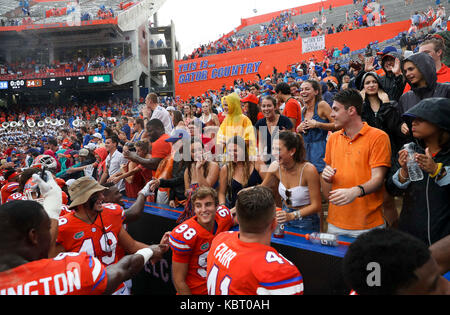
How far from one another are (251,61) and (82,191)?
24363 mm

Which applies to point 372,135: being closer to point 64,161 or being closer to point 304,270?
point 304,270

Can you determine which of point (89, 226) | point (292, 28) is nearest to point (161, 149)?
point (89, 226)

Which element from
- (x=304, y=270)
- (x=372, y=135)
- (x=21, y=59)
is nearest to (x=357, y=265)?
(x=304, y=270)

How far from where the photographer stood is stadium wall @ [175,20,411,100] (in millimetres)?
20422

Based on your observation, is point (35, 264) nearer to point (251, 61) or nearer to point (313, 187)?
point (313, 187)

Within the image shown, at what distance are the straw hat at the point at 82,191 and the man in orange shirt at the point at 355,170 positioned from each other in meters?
1.88

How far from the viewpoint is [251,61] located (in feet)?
84.2

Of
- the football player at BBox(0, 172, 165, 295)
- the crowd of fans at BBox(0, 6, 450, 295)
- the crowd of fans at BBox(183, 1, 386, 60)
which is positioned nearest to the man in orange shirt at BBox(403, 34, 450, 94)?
the crowd of fans at BBox(0, 6, 450, 295)

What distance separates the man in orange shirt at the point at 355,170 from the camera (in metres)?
2.54

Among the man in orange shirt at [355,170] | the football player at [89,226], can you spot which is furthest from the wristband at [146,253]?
the man in orange shirt at [355,170]

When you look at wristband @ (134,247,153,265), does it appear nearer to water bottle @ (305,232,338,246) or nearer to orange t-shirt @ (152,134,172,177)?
water bottle @ (305,232,338,246)

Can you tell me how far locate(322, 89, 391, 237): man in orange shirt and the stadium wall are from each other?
19.9m

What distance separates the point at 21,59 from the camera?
3406 cm
